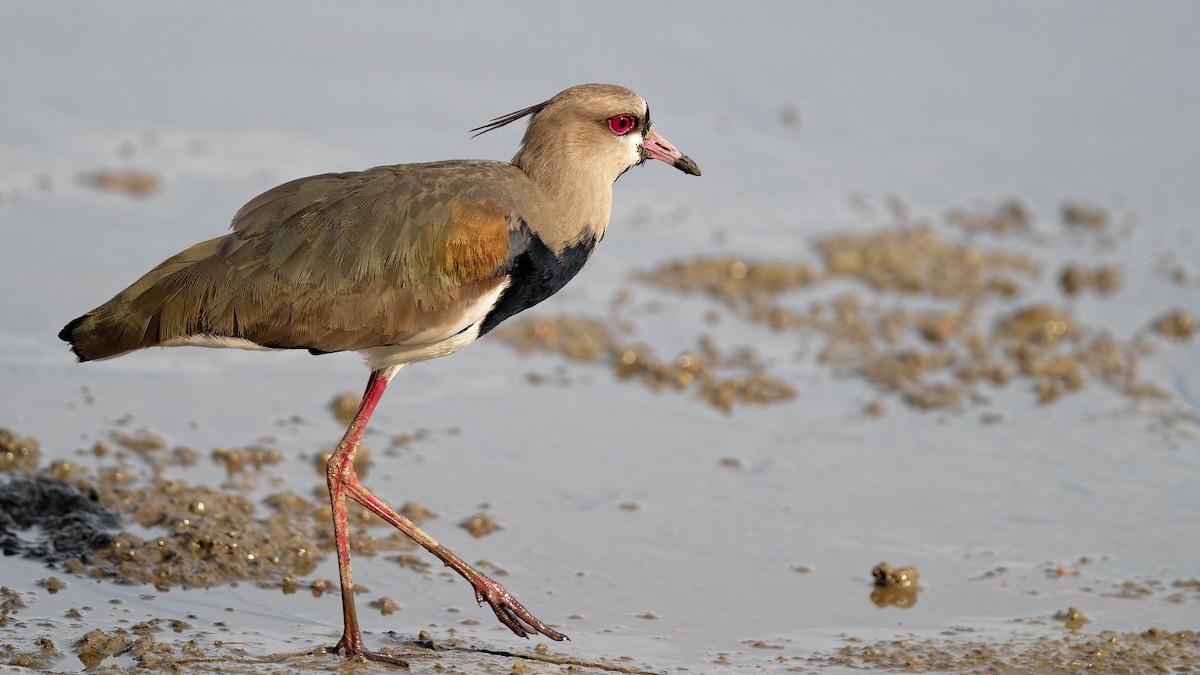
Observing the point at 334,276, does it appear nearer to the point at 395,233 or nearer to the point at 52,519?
the point at 395,233

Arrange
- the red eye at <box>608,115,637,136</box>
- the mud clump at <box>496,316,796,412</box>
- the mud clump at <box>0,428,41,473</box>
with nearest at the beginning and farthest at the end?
the red eye at <box>608,115,637,136</box> < the mud clump at <box>0,428,41,473</box> < the mud clump at <box>496,316,796,412</box>

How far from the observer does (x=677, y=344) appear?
9312 mm

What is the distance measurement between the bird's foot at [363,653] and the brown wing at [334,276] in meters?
1.11

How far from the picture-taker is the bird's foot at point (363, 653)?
5.91m

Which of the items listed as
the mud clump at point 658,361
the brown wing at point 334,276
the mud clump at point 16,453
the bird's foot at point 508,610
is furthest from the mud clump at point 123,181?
the bird's foot at point 508,610

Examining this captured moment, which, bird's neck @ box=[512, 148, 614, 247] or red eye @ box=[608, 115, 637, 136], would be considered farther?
red eye @ box=[608, 115, 637, 136]

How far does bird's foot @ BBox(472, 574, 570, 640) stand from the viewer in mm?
6191

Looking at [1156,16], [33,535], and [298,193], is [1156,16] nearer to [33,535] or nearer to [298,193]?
[298,193]

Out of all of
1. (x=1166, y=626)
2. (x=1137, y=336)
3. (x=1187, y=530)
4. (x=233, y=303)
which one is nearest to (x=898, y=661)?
(x=1166, y=626)

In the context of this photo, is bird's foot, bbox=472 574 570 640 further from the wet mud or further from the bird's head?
the bird's head

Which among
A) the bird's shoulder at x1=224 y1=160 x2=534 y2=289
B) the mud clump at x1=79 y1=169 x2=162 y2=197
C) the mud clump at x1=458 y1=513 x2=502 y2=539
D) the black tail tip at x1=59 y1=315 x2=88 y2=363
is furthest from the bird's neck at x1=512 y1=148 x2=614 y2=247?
the mud clump at x1=79 y1=169 x2=162 y2=197

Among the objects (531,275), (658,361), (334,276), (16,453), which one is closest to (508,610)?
(531,275)

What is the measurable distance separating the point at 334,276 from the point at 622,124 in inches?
54.0

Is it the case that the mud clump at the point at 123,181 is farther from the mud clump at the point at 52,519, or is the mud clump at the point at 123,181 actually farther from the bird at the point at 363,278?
the bird at the point at 363,278
